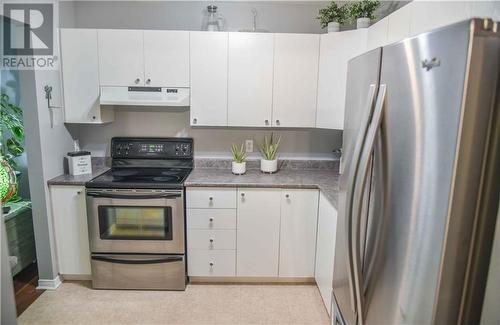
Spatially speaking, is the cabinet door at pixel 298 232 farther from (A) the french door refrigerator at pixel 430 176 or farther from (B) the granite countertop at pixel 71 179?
(B) the granite countertop at pixel 71 179

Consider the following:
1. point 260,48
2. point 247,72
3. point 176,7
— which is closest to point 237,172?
A: point 247,72

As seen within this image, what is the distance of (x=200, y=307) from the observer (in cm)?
238

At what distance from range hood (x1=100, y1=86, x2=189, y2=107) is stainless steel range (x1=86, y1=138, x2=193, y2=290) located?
610mm

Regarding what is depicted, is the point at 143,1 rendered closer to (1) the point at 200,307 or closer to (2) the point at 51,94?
(2) the point at 51,94

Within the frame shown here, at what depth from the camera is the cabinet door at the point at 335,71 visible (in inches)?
97.2

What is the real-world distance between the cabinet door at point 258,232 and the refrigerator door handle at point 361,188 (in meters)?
1.43

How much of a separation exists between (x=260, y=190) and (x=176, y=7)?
1.79 metres

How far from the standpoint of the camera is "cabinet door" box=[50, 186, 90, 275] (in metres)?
2.49

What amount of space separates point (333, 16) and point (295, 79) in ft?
1.92

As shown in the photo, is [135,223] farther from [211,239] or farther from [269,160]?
[269,160]

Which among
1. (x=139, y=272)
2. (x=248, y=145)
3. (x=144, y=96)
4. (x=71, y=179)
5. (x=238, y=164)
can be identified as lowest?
(x=139, y=272)

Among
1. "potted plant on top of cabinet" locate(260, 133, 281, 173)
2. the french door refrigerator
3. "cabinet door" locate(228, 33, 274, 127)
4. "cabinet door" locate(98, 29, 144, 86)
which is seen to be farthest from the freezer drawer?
the french door refrigerator

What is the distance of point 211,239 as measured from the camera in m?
2.57

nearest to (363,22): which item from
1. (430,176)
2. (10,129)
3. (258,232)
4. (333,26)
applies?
(333,26)
